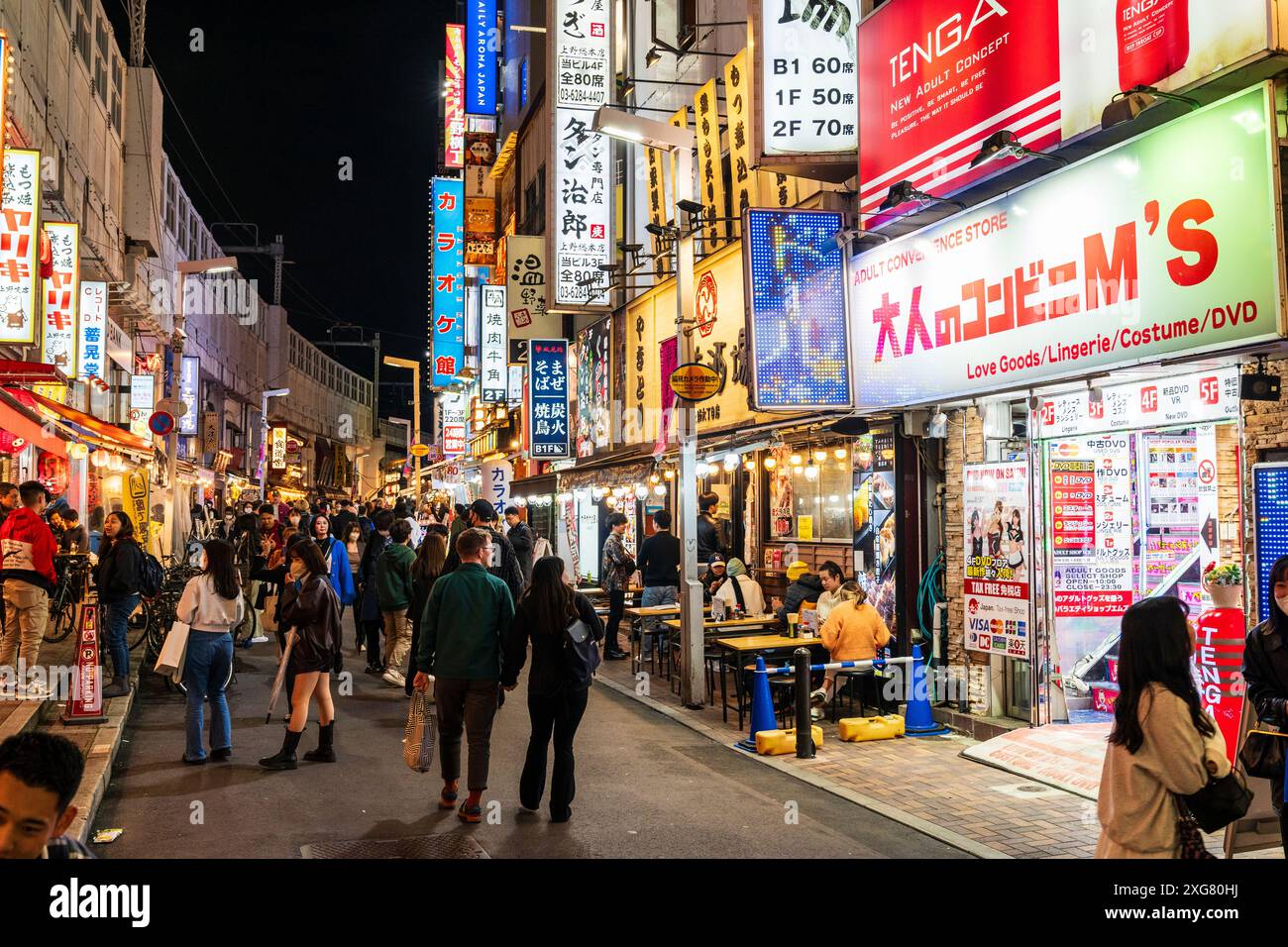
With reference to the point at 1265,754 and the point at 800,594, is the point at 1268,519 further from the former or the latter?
the point at 800,594

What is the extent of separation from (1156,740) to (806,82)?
9863 millimetres

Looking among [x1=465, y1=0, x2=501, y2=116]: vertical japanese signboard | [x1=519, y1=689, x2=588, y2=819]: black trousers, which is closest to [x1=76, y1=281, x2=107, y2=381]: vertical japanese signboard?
[x1=519, y1=689, x2=588, y2=819]: black trousers

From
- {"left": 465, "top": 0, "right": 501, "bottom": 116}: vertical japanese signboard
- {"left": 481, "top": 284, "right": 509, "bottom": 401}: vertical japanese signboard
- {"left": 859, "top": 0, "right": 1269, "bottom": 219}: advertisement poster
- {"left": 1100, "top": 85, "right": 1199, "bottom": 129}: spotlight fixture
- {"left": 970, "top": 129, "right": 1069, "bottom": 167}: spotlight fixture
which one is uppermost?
{"left": 465, "top": 0, "right": 501, "bottom": 116}: vertical japanese signboard

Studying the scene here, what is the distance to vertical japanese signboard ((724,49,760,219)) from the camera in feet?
50.5

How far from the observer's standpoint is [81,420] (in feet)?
61.0

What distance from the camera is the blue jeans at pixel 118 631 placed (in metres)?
11.6

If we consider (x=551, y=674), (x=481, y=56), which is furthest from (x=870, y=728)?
(x=481, y=56)

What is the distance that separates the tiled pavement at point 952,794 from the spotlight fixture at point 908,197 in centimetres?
544

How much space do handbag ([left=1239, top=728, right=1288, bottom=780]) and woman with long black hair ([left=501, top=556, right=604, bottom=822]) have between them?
4.17 meters

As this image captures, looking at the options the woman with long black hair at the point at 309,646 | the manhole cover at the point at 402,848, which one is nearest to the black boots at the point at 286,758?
the woman with long black hair at the point at 309,646

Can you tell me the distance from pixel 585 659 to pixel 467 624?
3.07 feet

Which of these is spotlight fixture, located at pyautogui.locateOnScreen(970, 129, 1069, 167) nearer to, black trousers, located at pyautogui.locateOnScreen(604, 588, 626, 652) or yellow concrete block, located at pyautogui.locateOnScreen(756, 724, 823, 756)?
yellow concrete block, located at pyautogui.locateOnScreen(756, 724, 823, 756)

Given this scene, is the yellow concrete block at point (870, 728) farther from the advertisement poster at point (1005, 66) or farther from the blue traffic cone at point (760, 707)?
the advertisement poster at point (1005, 66)

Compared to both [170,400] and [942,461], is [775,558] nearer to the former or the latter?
[942,461]
